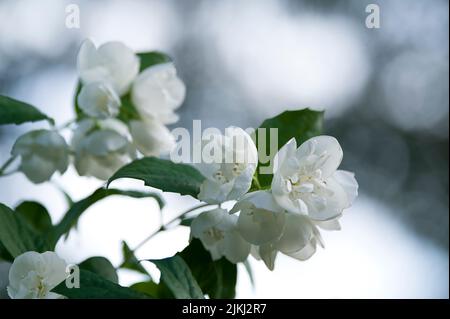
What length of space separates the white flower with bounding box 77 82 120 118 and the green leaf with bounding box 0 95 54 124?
0.06 m

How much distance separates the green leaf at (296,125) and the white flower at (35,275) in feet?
0.77

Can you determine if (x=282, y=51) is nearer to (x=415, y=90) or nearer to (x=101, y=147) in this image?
(x=415, y=90)

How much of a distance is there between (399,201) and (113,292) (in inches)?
141

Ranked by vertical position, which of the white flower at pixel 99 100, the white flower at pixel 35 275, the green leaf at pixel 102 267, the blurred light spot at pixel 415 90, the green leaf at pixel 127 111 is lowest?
the blurred light spot at pixel 415 90

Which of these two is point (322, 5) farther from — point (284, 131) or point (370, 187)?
point (284, 131)

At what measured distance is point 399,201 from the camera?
4047 mm

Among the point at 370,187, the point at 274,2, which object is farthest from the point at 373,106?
the point at 274,2

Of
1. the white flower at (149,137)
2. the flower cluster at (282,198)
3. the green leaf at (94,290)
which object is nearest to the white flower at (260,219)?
the flower cluster at (282,198)

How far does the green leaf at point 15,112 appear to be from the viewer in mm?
816

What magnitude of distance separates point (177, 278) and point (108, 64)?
31cm

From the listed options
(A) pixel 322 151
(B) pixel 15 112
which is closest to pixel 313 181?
(A) pixel 322 151

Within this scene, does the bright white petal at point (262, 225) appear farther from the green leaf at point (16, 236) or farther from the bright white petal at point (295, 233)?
the green leaf at point (16, 236)

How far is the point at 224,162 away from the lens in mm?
696

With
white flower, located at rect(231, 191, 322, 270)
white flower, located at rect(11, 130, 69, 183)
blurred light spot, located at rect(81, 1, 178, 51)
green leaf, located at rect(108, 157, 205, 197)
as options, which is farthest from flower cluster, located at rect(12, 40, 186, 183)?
blurred light spot, located at rect(81, 1, 178, 51)
